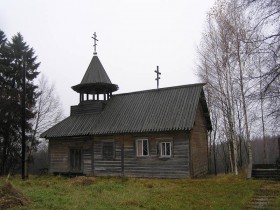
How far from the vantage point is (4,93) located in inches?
1115

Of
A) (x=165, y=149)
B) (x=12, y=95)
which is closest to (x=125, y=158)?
(x=165, y=149)

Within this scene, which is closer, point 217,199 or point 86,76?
point 217,199

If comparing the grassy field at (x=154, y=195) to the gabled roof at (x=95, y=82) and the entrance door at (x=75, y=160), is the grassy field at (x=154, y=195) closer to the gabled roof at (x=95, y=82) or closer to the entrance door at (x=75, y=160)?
the entrance door at (x=75, y=160)

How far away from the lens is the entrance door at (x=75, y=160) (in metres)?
24.0

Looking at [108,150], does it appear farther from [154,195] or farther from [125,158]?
[154,195]

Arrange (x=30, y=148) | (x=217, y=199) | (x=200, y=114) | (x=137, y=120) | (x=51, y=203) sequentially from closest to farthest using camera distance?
(x=51, y=203) → (x=217, y=199) → (x=137, y=120) → (x=200, y=114) → (x=30, y=148)

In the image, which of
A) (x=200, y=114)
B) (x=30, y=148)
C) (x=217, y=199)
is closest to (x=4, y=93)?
(x=30, y=148)

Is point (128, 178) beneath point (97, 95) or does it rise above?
beneath

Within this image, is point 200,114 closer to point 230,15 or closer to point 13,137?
point 230,15

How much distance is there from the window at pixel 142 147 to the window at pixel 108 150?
2.06 m

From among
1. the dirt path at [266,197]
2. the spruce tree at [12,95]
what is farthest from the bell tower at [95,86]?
the dirt path at [266,197]

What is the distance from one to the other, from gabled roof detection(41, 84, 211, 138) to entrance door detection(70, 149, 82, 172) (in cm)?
157

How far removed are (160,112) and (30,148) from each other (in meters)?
17.0

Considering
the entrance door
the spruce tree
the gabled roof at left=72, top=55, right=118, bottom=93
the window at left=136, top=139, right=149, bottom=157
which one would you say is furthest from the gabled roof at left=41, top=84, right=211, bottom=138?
the spruce tree
